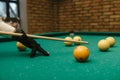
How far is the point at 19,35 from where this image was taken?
191 centimetres

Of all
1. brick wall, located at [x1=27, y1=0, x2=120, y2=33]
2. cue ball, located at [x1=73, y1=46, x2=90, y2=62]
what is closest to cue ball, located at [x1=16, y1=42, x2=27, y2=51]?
cue ball, located at [x1=73, y1=46, x2=90, y2=62]

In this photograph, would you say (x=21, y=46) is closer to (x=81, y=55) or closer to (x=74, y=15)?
(x=81, y=55)

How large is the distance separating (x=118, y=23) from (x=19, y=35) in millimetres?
4582

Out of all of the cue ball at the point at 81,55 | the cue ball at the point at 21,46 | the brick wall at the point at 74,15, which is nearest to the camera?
the cue ball at the point at 81,55

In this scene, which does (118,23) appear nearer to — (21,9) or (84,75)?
(21,9)

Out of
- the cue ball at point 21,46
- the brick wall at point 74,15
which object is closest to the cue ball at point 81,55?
the cue ball at point 21,46

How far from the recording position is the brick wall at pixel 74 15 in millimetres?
6129

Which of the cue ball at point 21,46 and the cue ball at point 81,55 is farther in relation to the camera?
the cue ball at point 21,46

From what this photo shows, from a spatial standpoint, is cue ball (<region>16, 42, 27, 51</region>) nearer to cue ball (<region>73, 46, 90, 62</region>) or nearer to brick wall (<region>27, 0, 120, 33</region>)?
cue ball (<region>73, 46, 90, 62</region>)

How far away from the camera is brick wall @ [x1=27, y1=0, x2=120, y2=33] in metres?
6.13

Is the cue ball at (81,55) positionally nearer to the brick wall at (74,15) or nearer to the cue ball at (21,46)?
the cue ball at (21,46)

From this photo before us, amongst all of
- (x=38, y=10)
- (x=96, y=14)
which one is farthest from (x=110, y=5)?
A: (x=38, y=10)

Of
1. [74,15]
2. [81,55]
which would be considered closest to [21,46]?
[81,55]

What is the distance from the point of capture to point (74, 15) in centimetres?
689
